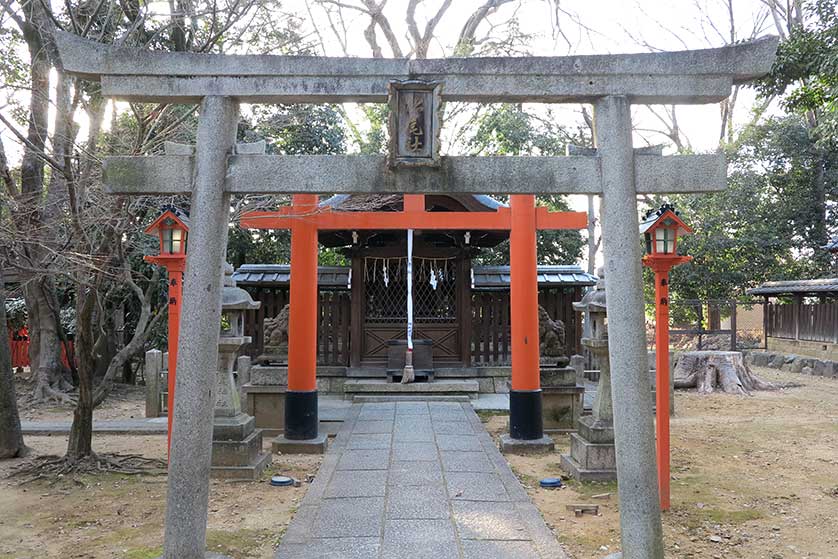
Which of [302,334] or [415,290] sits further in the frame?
[415,290]

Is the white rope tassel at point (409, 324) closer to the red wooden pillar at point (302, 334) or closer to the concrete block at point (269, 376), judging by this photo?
the concrete block at point (269, 376)

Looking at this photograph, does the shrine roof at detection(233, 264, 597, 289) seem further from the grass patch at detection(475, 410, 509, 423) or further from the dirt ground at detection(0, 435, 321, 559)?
the dirt ground at detection(0, 435, 321, 559)

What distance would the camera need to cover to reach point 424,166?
420cm

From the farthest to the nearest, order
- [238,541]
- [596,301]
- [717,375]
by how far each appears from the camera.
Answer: [717,375] → [596,301] → [238,541]

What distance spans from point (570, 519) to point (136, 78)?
5.04m

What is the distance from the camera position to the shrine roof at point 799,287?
18250 mm

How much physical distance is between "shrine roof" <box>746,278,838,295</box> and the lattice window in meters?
12.2

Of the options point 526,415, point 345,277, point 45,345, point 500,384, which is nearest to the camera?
point 526,415

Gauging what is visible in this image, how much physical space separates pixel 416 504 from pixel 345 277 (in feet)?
28.4

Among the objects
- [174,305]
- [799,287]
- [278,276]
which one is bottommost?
[174,305]

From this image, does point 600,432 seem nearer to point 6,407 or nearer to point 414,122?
point 414,122

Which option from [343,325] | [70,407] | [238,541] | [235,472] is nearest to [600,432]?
[238,541]

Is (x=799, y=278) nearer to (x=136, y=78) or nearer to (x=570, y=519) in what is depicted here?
(x=570, y=519)

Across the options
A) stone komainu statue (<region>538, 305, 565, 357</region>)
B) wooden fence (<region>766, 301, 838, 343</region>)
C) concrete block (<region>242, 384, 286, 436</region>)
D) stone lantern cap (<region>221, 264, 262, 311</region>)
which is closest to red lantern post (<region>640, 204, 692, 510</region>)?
stone lantern cap (<region>221, 264, 262, 311</region>)
